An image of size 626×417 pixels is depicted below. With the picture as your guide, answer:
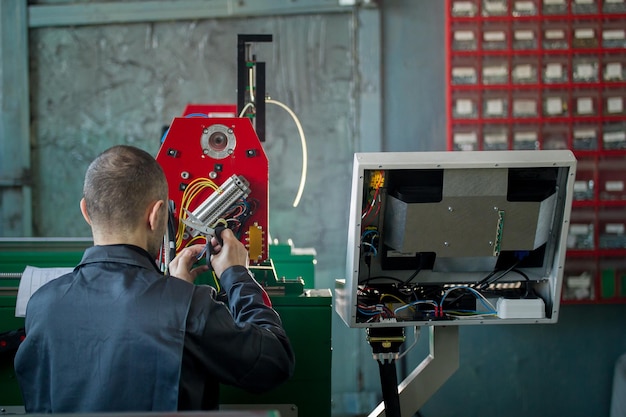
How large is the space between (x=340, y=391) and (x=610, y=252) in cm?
160

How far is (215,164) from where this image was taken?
194cm

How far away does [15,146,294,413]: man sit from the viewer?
4.00 ft

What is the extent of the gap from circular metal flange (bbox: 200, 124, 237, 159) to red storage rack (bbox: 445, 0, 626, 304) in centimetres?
158

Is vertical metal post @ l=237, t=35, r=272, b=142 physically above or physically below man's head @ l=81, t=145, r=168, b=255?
above

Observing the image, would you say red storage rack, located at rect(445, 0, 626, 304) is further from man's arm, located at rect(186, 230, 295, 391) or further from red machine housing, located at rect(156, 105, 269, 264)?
man's arm, located at rect(186, 230, 295, 391)

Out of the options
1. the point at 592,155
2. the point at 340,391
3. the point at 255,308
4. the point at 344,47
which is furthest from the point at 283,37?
the point at 255,308

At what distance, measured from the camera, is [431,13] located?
3.53 metres

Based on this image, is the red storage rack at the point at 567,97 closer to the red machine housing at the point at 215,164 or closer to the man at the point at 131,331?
the red machine housing at the point at 215,164

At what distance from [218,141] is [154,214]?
62 cm

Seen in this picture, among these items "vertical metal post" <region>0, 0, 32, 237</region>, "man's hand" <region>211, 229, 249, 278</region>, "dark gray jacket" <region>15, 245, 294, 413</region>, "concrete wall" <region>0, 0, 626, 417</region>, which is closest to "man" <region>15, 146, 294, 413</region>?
"dark gray jacket" <region>15, 245, 294, 413</region>

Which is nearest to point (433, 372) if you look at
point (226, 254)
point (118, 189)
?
point (226, 254)

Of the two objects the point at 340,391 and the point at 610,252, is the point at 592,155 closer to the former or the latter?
the point at 610,252

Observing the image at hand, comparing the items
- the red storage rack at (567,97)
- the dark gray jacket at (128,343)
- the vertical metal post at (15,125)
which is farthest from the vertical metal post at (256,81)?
the vertical metal post at (15,125)

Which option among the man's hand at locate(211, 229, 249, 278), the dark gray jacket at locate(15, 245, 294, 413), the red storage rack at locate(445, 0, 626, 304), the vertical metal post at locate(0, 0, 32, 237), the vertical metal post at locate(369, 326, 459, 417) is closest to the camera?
the dark gray jacket at locate(15, 245, 294, 413)
